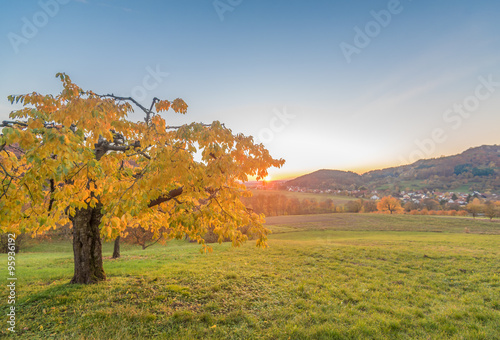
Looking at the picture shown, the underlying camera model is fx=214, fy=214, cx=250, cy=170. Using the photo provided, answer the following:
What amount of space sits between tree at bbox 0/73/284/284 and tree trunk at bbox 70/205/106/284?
1.5 inches

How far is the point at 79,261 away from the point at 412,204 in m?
141

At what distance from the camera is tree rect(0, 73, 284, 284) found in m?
5.03

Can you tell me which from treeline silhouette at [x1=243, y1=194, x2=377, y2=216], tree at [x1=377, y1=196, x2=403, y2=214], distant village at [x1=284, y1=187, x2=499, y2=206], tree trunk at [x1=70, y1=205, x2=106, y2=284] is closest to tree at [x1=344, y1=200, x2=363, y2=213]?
treeline silhouette at [x1=243, y1=194, x2=377, y2=216]

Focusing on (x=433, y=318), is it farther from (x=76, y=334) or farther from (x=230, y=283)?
(x=76, y=334)

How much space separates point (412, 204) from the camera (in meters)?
114

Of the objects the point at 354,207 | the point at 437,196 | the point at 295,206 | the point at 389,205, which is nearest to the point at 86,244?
the point at 295,206

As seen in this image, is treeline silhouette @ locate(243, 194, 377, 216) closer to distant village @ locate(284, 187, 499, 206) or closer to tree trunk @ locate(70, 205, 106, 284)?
distant village @ locate(284, 187, 499, 206)

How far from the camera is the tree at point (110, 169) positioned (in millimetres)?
5031

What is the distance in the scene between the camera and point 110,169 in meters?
7.70

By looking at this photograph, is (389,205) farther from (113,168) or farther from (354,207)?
(113,168)

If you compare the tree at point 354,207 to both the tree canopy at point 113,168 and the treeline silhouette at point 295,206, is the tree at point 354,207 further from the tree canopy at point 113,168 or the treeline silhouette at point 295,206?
the tree canopy at point 113,168

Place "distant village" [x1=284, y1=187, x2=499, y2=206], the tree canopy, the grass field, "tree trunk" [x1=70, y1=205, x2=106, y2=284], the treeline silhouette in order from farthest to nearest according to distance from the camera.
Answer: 1. "distant village" [x1=284, y1=187, x2=499, y2=206]
2. the treeline silhouette
3. "tree trunk" [x1=70, y1=205, x2=106, y2=284]
4. the grass field
5. the tree canopy

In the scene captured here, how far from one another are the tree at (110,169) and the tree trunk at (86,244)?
0.04 m

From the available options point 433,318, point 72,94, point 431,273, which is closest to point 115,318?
point 72,94
